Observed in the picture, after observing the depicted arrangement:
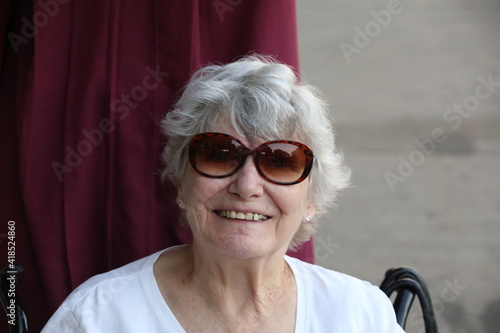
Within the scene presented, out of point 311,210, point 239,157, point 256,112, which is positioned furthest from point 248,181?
point 311,210

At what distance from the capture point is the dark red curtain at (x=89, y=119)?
177 cm

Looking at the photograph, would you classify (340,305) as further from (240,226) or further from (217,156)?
(217,156)

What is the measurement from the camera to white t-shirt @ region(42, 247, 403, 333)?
149 centimetres

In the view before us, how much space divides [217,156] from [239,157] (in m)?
0.05

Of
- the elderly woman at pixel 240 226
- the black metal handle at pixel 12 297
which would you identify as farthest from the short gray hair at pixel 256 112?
the black metal handle at pixel 12 297

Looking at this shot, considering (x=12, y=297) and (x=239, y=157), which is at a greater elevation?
(x=239, y=157)

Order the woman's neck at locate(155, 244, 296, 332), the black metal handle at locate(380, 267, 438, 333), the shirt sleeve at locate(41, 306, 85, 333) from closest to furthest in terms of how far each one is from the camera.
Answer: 1. the shirt sleeve at locate(41, 306, 85, 333)
2. the woman's neck at locate(155, 244, 296, 332)
3. the black metal handle at locate(380, 267, 438, 333)

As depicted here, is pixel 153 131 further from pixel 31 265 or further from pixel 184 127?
pixel 31 265

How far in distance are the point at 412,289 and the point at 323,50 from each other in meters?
4.07

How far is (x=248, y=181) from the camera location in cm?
148

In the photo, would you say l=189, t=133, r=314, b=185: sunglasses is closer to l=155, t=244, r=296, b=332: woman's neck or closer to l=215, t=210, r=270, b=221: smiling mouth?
l=215, t=210, r=270, b=221: smiling mouth

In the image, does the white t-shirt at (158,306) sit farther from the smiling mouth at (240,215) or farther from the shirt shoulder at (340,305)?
the smiling mouth at (240,215)

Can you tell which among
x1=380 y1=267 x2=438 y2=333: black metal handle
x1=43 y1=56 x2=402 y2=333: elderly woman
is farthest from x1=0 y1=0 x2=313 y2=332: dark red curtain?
x1=380 y1=267 x2=438 y2=333: black metal handle

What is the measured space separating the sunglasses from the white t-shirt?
32cm
